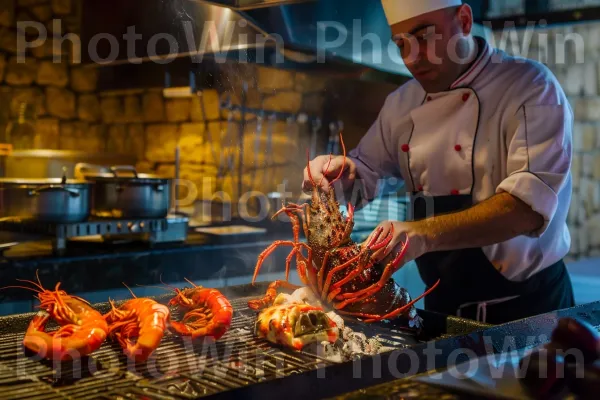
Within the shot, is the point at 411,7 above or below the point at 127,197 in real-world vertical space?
above

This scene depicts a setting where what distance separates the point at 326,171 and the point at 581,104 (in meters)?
5.20

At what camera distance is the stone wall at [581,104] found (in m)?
6.51

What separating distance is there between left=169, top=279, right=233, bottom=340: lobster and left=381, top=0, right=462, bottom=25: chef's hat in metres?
1.34

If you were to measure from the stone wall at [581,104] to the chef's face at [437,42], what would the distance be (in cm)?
463

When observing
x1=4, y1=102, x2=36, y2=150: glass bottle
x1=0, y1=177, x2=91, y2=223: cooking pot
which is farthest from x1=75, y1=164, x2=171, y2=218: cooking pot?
x1=4, y1=102, x2=36, y2=150: glass bottle

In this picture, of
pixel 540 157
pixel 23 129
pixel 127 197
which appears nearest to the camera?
pixel 540 157

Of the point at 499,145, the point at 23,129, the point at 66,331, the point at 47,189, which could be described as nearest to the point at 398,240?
the point at 499,145

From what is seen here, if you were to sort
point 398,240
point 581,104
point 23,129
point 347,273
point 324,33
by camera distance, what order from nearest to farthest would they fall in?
point 398,240 < point 347,273 < point 324,33 < point 23,129 < point 581,104

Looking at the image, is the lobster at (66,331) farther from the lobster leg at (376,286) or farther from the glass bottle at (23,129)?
the glass bottle at (23,129)

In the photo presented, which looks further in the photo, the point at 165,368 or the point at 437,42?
the point at 437,42

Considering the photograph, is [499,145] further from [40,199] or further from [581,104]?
[581,104]

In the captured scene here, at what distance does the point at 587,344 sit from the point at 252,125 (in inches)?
197

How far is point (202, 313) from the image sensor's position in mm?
1927

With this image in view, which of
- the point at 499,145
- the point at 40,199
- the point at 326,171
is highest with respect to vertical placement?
the point at 499,145
